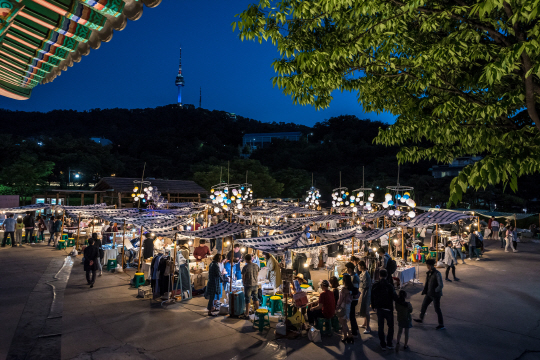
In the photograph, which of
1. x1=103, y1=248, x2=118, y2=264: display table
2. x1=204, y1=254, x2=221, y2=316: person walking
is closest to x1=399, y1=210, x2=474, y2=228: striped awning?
x1=204, y1=254, x2=221, y2=316: person walking

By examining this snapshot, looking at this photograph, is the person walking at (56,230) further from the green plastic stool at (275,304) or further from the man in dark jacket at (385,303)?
the man in dark jacket at (385,303)

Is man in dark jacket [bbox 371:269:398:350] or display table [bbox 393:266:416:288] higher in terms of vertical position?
man in dark jacket [bbox 371:269:398:350]

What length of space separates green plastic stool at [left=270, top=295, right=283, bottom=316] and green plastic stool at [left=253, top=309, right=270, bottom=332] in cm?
83

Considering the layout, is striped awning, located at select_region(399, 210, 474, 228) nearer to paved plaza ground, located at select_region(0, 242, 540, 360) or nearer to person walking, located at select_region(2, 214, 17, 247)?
paved plaza ground, located at select_region(0, 242, 540, 360)

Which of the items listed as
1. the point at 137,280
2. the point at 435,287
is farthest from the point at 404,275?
the point at 137,280

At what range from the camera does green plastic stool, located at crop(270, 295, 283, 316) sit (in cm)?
768

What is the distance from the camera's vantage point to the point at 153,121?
84750 mm

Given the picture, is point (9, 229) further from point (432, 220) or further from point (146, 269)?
point (432, 220)

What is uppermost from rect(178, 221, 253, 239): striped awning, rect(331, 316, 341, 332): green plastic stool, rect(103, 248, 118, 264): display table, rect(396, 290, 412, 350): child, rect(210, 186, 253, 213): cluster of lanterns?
rect(210, 186, 253, 213): cluster of lanterns

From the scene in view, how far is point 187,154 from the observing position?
2290 inches

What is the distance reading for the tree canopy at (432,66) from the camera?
3.14 m

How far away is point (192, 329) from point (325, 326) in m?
2.83

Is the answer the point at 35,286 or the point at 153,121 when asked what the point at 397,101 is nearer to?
the point at 35,286

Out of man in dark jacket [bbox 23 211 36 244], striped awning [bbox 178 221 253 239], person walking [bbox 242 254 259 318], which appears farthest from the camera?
man in dark jacket [bbox 23 211 36 244]
